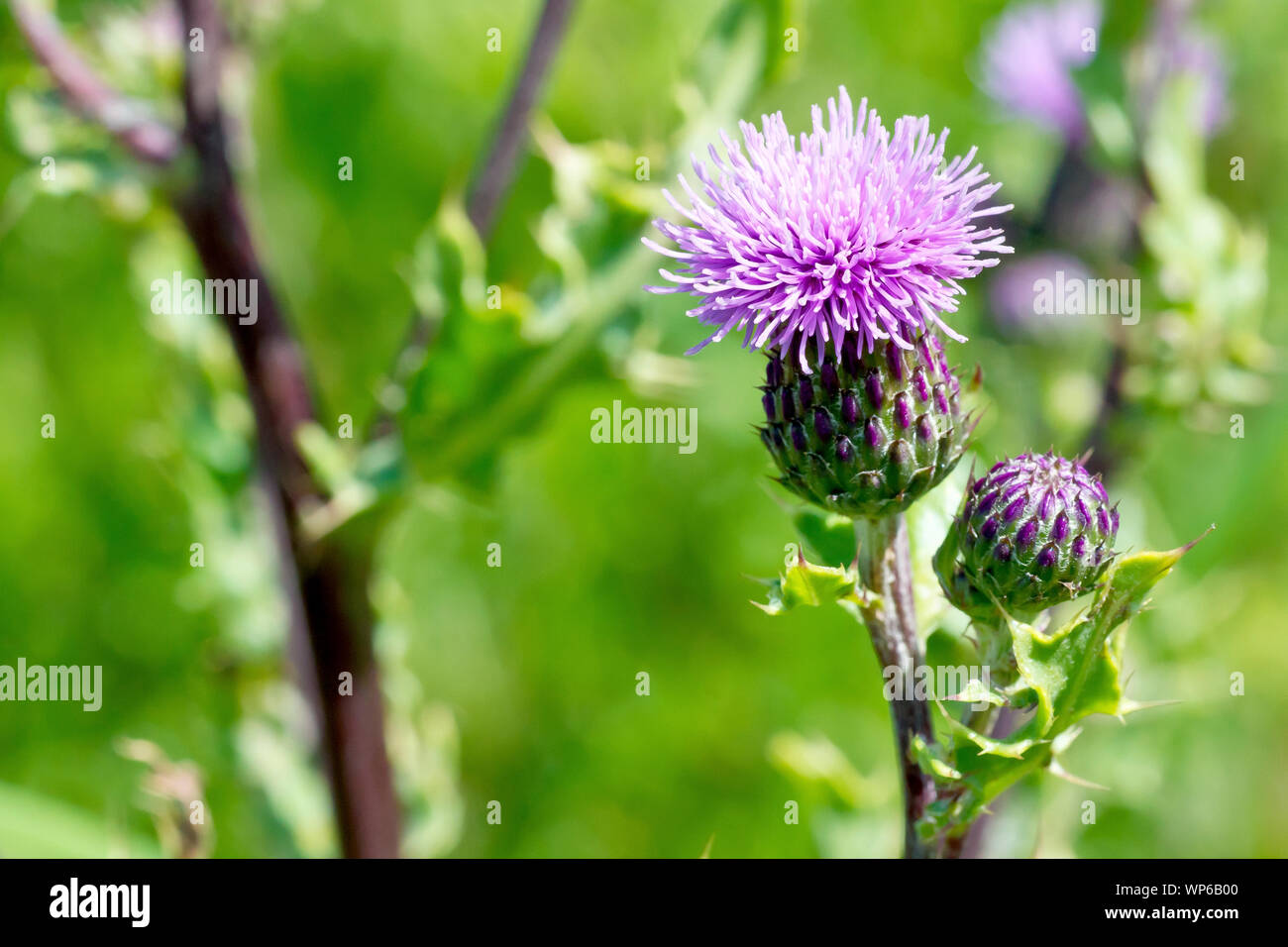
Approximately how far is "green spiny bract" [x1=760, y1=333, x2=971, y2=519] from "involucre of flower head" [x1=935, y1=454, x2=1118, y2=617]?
0.34 feet

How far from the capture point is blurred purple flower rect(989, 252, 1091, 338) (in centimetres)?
394

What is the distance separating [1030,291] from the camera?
402cm

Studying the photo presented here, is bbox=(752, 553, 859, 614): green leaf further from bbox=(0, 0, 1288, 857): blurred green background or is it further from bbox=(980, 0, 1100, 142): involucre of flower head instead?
bbox=(980, 0, 1100, 142): involucre of flower head

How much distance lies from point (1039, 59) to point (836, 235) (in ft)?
10.5

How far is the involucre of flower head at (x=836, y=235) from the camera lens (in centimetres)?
179

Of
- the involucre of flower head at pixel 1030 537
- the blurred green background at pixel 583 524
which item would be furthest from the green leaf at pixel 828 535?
the blurred green background at pixel 583 524

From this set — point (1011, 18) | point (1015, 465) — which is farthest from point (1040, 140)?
point (1015, 465)

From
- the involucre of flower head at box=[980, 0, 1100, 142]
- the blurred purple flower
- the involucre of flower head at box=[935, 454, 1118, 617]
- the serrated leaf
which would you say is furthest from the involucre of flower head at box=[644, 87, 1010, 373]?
the involucre of flower head at box=[980, 0, 1100, 142]

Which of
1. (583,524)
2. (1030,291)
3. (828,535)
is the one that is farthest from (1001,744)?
(583,524)

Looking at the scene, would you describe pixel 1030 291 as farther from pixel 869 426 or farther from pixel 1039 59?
pixel 869 426

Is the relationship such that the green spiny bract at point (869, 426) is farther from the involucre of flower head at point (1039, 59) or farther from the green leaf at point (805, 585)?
the involucre of flower head at point (1039, 59)

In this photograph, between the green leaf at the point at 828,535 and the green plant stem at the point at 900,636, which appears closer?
the green plant stem at the point at 900,636

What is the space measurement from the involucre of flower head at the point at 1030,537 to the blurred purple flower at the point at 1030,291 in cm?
218
